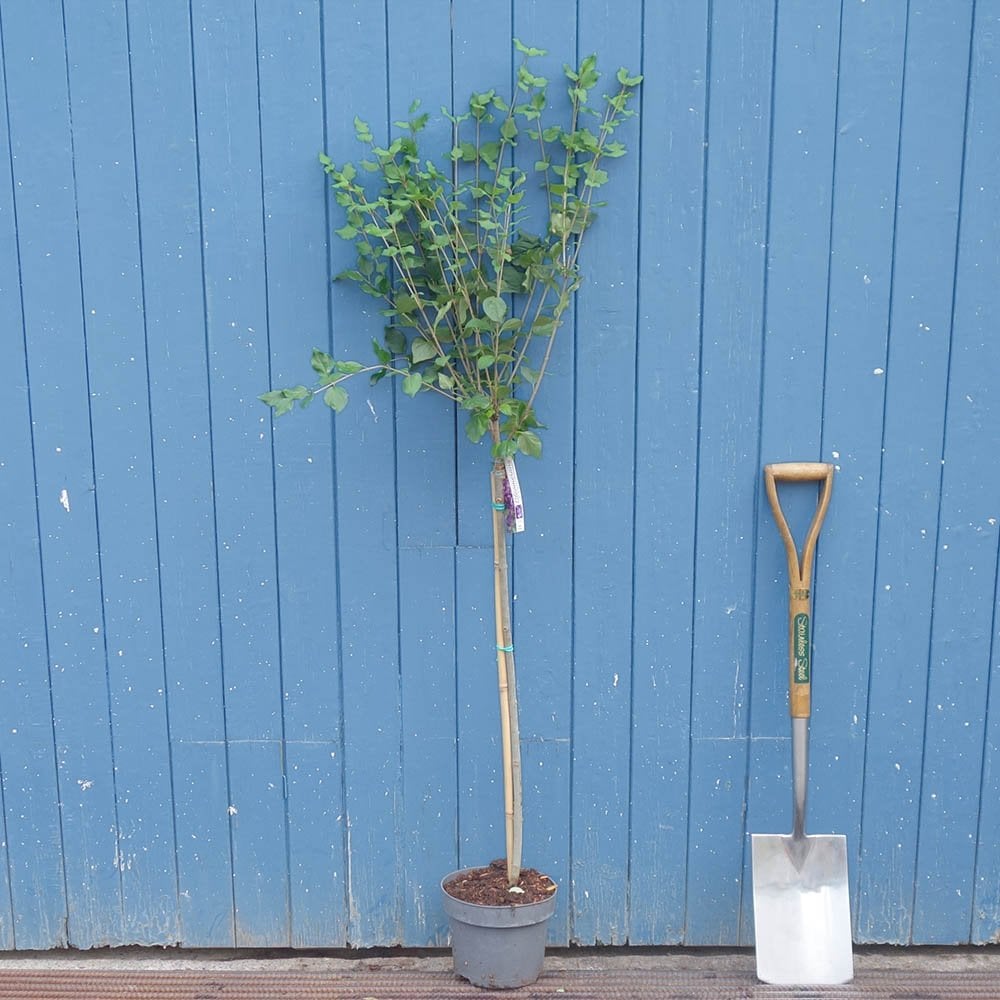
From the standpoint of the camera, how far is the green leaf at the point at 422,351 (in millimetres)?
2070

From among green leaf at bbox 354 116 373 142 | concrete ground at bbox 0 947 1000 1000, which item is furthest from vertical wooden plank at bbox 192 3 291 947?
green leaf at bbox 354 116 373 142

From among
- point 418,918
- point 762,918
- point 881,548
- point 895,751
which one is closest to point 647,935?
point 762,918

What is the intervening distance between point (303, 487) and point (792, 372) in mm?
1118

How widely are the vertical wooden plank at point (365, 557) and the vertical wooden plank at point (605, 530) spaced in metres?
0.42

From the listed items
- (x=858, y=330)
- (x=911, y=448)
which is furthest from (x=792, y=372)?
(x=911, y=448)

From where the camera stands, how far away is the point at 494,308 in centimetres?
199

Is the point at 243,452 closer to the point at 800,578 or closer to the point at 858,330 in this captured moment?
the point at 800,578

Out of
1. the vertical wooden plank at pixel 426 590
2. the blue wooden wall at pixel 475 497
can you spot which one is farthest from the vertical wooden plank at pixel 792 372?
the vertical wooden plank at pixel 426 590

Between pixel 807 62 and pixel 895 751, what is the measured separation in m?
1.54

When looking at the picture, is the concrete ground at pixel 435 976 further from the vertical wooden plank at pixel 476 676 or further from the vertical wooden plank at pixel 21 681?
the vertical wooden plank at pixel 476 676

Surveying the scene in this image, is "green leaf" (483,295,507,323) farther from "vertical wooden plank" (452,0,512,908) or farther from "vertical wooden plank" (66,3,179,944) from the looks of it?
"vertical wooden plank" (66,3,179,944)

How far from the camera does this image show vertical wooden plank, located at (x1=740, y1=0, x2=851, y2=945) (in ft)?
7.04

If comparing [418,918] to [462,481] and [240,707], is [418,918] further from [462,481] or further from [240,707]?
[462,481]

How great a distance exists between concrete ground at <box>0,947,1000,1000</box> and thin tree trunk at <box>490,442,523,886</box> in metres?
0.32
